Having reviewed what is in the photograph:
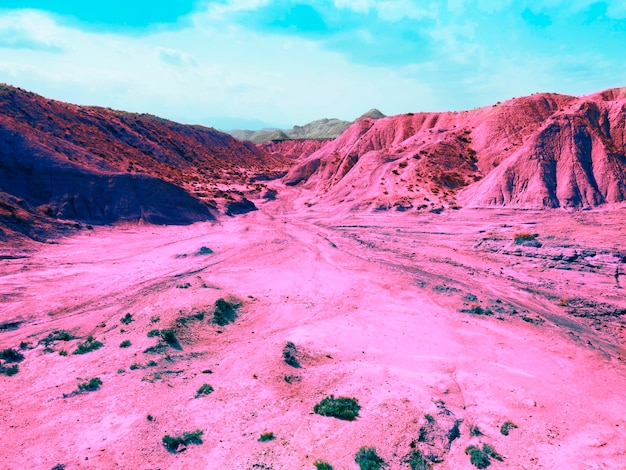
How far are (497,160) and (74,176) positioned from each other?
137ft

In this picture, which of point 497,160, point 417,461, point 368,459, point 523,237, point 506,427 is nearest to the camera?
point 368,459

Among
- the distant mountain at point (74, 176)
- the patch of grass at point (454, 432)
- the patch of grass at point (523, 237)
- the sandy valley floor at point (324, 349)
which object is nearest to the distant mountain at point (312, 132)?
the distant mountain at point (74, 176)

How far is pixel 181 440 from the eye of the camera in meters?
10.1

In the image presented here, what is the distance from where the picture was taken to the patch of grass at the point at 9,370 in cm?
1305

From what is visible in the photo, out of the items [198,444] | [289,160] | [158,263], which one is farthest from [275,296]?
[289,160]

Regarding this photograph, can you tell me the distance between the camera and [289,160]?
109 meters

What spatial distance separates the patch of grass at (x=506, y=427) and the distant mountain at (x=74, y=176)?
29606 mm

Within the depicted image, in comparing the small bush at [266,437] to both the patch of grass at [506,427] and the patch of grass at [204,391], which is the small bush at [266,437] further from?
the patch of grass at [506,427]

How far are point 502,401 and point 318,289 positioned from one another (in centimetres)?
1159

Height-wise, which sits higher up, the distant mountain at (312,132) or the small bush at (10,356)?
the distant mountain at (312,132)

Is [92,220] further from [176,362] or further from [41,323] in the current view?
[176,362]

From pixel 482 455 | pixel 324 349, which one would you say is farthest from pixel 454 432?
pixel 324 349

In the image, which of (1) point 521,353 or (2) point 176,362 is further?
(1) point 521,353

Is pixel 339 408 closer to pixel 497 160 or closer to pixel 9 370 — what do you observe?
pixel 9 370
